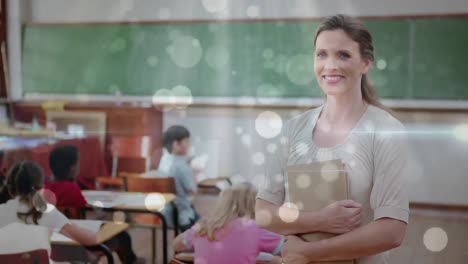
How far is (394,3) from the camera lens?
4.68 meters

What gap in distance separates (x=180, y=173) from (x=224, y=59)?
2.14 metres

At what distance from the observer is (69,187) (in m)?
2.58

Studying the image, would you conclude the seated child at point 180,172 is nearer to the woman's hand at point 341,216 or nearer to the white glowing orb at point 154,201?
the white glowing orb at point 154,201

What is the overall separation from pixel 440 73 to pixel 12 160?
375cm

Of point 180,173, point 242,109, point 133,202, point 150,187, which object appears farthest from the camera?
point 242,109

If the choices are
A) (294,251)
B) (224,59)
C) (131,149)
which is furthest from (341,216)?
(131,149)

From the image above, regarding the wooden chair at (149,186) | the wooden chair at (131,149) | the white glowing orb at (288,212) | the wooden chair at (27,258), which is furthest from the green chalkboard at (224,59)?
the white glowing orb at (288,212)

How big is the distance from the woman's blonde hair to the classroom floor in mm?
874

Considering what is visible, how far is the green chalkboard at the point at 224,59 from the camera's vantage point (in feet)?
15.1

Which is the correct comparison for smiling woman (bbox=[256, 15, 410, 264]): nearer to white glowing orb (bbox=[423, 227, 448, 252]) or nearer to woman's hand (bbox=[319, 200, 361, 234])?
woman's hand (bbox=[319, 200, 361, 234])

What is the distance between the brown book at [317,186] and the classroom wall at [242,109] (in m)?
3.54

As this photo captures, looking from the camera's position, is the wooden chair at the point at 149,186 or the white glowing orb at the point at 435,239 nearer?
the wooden chair at the point at 149,186

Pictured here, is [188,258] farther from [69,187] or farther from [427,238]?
[427,238]

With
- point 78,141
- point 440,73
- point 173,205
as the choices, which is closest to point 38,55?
point 78,141
